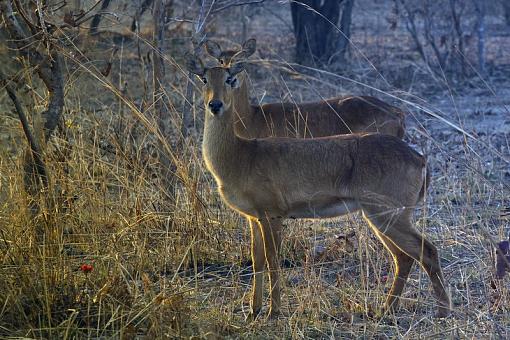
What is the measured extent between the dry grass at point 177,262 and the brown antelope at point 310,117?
0.80 meters

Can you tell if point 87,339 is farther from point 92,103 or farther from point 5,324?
point 92,103

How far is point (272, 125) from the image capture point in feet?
25.4

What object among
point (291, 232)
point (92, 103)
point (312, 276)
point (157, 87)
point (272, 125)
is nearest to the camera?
point (312, 276)

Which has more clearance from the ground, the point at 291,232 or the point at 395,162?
the point at 395,162

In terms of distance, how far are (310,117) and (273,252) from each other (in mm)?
2563

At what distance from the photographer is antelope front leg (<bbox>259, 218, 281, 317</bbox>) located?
5.46 meters

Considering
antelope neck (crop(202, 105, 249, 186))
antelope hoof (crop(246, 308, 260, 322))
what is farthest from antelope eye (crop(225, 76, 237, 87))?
antelope hoof (crop(246, 308, 260, 322))

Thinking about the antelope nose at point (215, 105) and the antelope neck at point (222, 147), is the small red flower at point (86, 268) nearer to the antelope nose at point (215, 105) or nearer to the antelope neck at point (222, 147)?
the antelope neck at point (222, 147)

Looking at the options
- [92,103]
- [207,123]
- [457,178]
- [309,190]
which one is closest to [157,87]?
[207,123]

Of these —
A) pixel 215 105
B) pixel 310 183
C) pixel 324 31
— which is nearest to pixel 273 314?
pixel 310 183

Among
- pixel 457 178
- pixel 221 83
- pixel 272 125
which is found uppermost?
pixel 221 83

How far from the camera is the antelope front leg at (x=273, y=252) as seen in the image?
215 inches

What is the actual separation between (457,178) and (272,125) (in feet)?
5.13

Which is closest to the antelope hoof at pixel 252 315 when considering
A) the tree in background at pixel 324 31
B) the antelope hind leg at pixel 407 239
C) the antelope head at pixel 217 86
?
the antelope hind leg at pixel 407 239
